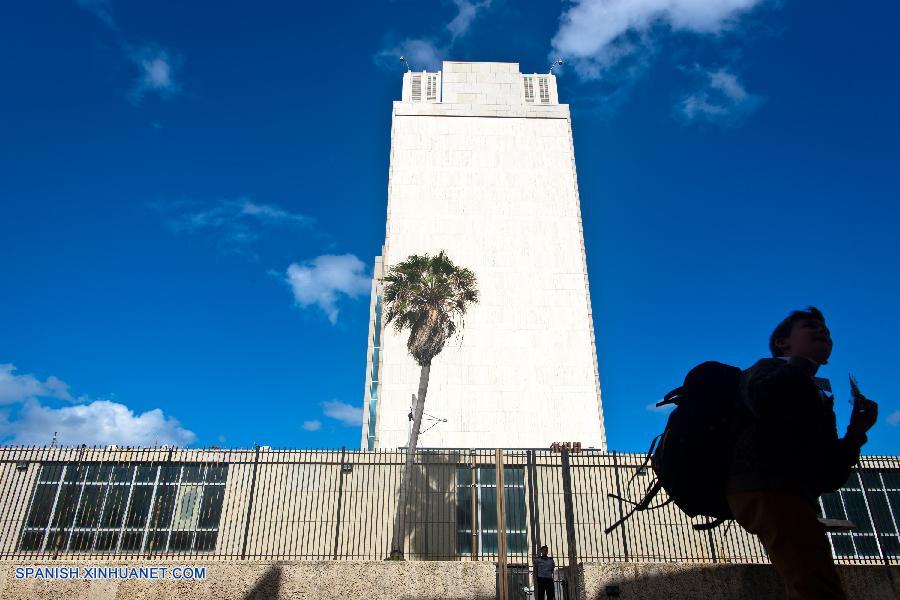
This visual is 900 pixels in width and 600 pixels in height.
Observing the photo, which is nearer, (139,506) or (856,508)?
(139,506)

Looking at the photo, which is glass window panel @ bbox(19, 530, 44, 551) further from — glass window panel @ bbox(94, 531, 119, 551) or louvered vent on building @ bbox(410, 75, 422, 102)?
louvered vent on building @ bbox(410, 75, 422, 102)

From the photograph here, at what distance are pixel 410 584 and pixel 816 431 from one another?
22.6ft

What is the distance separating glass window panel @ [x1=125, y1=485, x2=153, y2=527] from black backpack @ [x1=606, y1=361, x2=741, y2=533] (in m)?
13.2

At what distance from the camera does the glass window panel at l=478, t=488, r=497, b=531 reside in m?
21.0

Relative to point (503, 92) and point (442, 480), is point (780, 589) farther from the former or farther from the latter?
point (503, 92)

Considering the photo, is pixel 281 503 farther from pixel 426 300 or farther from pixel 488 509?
pixel 426 300

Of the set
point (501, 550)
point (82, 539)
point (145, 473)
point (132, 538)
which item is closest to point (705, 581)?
point (501, 550)

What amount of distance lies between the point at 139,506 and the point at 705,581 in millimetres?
13370

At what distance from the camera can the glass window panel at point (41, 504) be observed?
39.4ft

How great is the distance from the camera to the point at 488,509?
875 inches

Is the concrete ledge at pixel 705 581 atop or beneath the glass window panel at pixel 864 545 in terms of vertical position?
beneath

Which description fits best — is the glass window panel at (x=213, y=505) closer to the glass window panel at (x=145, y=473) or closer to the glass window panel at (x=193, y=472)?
the glass window panel at (x=193, y=472)

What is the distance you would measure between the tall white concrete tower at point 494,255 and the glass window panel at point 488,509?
48.1 ft

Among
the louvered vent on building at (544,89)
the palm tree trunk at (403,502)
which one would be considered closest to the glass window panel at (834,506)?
the palm tree trunk at (403,502)
